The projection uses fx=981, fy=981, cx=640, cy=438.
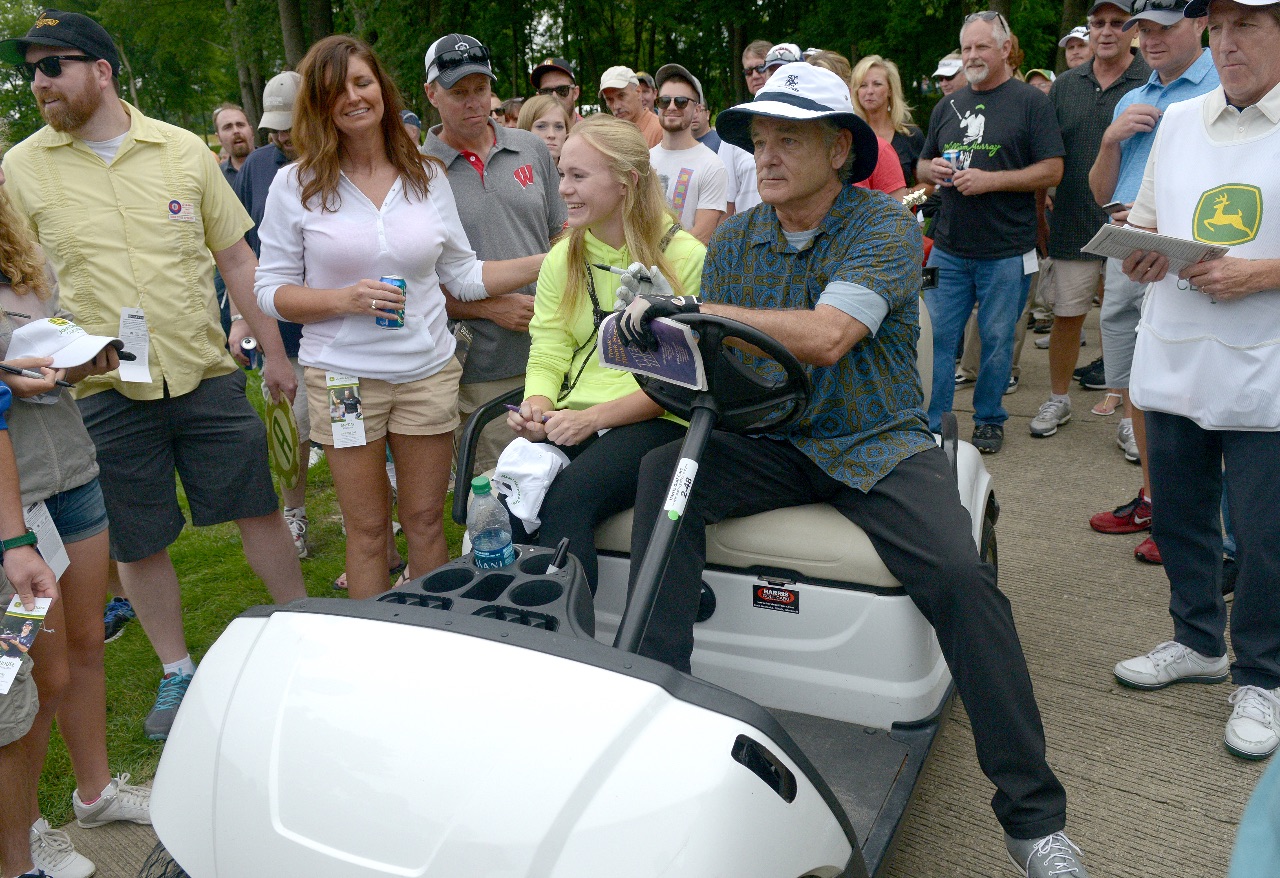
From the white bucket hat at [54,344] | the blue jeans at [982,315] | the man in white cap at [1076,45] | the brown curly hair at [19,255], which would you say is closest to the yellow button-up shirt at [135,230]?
the brown curly hair at [19,255]

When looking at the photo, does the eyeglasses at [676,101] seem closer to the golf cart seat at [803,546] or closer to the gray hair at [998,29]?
the gray hair at [998,29]

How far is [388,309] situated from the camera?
2.84 m

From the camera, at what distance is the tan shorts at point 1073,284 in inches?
199

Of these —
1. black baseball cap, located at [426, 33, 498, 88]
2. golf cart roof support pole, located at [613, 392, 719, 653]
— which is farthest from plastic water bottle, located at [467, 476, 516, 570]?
black baseball cap, located at [426, 33, 498, 88]

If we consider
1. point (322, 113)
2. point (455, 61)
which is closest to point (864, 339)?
point (322, 113)

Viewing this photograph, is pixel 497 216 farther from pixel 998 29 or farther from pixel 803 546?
pixel 998 29

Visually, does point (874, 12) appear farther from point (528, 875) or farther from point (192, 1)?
point (528, 875)

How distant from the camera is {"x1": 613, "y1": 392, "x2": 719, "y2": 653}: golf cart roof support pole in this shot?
1.82m

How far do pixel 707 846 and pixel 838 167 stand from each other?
1.76 meters

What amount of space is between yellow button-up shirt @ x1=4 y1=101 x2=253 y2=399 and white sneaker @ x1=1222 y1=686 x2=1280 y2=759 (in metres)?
3.13

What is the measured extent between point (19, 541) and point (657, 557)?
4.45 ft

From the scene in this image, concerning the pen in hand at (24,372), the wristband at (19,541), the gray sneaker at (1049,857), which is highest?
the pen in hand at (24,372)

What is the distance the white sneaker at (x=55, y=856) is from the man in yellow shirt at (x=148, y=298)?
21.9 inches

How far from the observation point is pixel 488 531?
200cm
